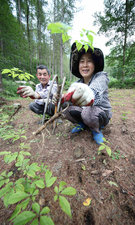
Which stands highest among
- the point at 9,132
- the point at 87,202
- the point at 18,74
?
the point at 18,74

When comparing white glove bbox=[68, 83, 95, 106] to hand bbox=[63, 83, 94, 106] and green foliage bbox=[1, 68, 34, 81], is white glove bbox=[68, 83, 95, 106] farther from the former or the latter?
green foliage bbox=[1, 68, 34, 81]

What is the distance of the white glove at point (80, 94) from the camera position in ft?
2.75

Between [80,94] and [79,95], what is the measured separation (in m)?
0.01

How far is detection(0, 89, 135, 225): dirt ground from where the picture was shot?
865 mm

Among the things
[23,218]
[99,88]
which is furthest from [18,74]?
[23,218]

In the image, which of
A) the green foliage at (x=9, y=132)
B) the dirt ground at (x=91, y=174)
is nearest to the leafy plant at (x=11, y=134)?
the green foliage at (x=9, y=132)

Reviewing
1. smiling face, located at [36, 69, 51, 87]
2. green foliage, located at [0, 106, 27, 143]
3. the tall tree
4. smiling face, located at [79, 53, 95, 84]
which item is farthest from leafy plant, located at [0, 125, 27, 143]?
the tall tree

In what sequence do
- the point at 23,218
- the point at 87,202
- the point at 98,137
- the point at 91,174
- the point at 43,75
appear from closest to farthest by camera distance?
the point at 23,218
the point at 87,202
the point at 91,174
the point at 98,137
the point at 43,75

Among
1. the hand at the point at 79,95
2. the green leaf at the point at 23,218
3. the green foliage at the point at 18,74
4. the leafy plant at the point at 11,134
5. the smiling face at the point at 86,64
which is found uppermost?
the smiling face at the point at 86,64

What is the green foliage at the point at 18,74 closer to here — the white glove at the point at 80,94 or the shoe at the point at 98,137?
the white glove at the point at 80,94

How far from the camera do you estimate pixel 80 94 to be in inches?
33.1

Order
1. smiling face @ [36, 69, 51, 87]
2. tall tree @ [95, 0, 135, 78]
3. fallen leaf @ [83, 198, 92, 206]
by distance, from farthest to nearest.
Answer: tall tree @ [95, 0, 135, 78] < smiling face @ [36, 69, 51, 87] < fallen leaf @ [83, 198, 92, 206]

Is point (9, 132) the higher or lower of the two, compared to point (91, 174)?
higher

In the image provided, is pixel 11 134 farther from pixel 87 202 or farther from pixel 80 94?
pixel 87 202
